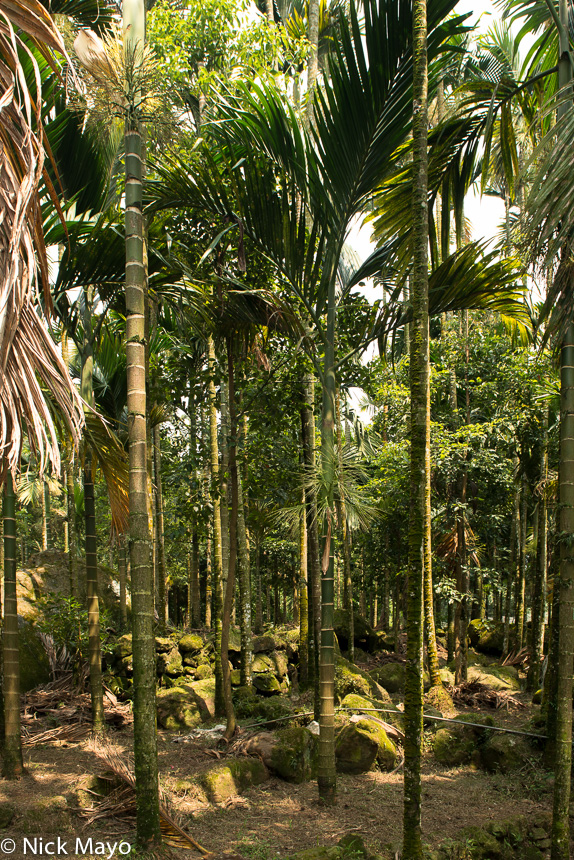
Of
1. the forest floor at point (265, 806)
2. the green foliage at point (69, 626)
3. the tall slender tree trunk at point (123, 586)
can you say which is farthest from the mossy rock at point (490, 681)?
the green foliage at point (69, 626)

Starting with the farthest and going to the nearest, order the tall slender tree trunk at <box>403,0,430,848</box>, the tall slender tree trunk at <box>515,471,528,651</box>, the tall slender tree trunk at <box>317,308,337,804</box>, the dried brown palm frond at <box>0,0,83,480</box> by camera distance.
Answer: the tall slender tree trunk at <box>515,471,528,651</box>, the tall slender tree trunk at <box>317,308,337,804</box>, the tall slender tree trunk at <box>403,0,430,848</box>, the dried brown palm frond at <box>0,0,83,480</box>

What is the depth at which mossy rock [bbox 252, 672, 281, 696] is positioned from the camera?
440 inches

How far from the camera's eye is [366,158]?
5.88m

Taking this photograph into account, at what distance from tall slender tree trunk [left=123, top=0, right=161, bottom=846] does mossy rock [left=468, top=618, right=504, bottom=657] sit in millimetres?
16257

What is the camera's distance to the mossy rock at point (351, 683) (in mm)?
10562

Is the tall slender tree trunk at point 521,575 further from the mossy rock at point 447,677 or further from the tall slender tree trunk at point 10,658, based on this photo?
the tall slender tree trunk at point 10,658

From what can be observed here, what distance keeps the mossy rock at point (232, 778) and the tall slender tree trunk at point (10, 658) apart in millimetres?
1838

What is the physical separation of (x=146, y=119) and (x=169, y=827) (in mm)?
5482

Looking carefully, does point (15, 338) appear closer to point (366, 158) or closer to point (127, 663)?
point (366, 158)

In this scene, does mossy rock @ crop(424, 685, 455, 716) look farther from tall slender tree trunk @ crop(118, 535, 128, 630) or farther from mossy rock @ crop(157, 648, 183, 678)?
tall slender tree trunk @ crop(118, 535, 128, 630)

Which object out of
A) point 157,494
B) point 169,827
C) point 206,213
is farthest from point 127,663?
point 206,213

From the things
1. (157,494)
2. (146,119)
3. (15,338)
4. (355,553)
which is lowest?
(355,553)

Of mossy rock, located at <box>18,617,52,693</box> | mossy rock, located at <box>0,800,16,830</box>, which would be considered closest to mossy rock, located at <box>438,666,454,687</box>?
mossy rock, located at <box>18,617,52,693</box>

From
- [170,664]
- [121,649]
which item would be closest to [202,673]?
[170,664]
